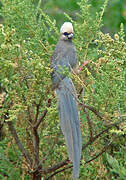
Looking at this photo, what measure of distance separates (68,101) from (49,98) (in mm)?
170

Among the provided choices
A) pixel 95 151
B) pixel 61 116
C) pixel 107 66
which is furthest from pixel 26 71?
pixel 95 151

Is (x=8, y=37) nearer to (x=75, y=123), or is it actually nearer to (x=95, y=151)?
(x=75, y=123)

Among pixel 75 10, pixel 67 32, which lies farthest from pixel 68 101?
pixel 75 10

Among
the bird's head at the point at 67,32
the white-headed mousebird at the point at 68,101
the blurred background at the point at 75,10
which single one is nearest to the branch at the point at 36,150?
the white-headed mousebird at the point at 68,101

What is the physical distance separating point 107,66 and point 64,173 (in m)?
1.01

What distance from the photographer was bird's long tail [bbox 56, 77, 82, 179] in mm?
2316

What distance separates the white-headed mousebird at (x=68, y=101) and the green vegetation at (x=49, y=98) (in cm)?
5

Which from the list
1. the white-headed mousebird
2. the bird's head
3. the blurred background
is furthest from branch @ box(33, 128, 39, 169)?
the blurred background

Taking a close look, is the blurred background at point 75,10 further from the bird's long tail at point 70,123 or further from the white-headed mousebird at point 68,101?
the bird's long tail at point 70,123

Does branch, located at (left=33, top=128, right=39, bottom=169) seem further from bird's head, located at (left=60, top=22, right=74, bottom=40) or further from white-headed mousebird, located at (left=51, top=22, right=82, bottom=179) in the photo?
bird's head, located at (left=60, top=22, right=74, bottom=40)

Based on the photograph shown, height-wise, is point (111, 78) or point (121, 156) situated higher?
point (111, 78)

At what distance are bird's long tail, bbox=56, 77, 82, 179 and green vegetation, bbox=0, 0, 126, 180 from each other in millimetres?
45

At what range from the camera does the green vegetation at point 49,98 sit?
2.25 metres

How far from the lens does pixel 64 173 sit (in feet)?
9.57
